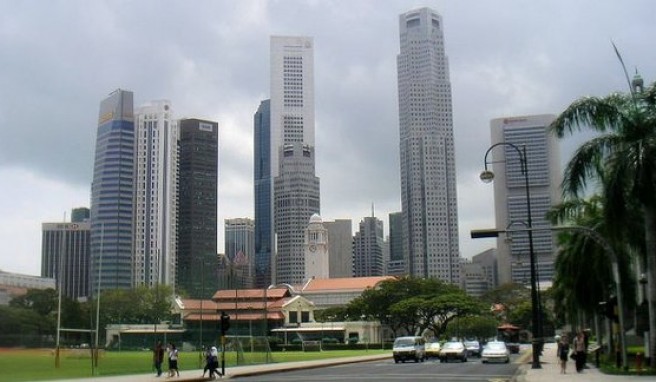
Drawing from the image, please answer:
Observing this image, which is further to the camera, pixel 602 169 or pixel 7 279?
pixel 7 279

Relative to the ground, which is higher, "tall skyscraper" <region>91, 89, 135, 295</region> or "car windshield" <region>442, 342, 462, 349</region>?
"tall skyscraper" <region>91, 89, 135, 295</region>

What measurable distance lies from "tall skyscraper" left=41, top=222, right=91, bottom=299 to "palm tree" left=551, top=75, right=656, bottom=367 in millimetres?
99548

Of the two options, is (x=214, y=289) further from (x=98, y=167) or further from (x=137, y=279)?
(x=98, y=167)

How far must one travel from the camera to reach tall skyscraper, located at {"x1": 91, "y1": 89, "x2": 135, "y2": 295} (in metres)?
158

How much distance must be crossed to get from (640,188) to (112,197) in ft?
528

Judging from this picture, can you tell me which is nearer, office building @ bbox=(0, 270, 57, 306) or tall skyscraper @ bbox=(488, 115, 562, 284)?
office building @ bbox=(0, 270, 57, 306)

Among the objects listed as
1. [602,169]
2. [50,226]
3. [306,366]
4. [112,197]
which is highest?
[112,197]

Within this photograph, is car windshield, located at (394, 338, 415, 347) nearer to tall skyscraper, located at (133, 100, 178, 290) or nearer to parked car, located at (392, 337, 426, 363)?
parked car, located at (392, 337, 426, 363)

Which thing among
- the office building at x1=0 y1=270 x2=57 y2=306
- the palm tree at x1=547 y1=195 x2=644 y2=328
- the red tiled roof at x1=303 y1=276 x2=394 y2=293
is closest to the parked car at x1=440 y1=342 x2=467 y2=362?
the palm tree at x1=547 y1=195 x2=644 y2=328

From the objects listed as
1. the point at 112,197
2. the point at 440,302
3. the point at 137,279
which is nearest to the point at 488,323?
the point at 440,302

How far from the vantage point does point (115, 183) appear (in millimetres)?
187750

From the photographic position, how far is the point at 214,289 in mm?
56312

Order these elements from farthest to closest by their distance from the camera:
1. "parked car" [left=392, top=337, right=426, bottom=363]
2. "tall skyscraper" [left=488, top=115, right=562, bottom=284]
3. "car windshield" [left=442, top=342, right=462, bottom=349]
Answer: "tall skyscraper" [left=488, top=115, right=562, bottom=284] → "car windshield" [left=442, top=342, right=462, bottom=349] → "parked car" [left=392, top=337, right=426, bottom=363]

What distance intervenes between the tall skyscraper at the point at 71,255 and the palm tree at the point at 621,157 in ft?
327
